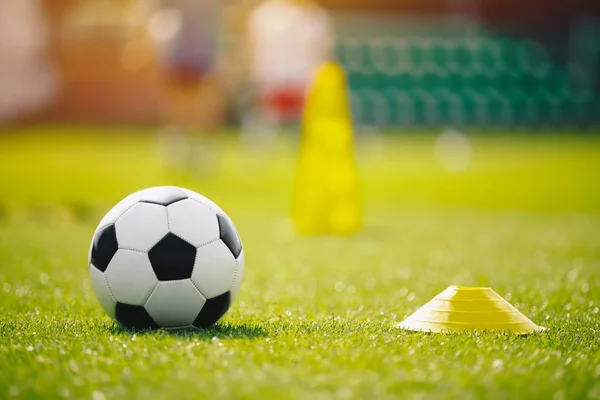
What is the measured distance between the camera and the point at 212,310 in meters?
2.96

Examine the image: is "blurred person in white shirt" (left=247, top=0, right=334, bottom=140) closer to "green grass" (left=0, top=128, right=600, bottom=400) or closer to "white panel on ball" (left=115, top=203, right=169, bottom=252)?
"green grass" (left=0, top=128, right=600, bottom=400)

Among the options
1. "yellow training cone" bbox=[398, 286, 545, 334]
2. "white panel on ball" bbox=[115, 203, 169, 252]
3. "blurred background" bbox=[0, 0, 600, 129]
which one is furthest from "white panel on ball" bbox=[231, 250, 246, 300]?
"blurred background" bbox=[0, 0, 600, 129]

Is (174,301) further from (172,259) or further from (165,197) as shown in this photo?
(165,197)

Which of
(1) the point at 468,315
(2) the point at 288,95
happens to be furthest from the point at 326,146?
(2) the point at 288,95

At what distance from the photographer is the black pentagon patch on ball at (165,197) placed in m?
3.10

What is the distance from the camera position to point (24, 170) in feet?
38.3

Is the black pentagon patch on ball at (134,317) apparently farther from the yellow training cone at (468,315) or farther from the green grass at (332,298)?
the yellow training cone at (468,315)

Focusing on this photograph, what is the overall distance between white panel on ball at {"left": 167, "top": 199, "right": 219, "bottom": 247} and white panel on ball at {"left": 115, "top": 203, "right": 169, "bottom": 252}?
0.11 feet

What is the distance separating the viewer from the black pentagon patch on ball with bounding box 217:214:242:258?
3064 millimetres

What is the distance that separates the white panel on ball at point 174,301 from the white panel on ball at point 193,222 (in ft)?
0.55

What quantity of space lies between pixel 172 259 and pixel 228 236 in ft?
0.85

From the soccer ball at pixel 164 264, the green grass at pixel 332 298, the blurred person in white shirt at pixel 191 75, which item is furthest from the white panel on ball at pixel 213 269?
the blurred person in white shirt at pixel 191 75

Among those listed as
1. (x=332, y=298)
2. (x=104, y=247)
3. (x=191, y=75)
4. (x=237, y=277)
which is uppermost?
(x=191, y=75)

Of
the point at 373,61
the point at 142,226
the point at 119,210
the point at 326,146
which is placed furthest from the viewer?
the point at 373,61
